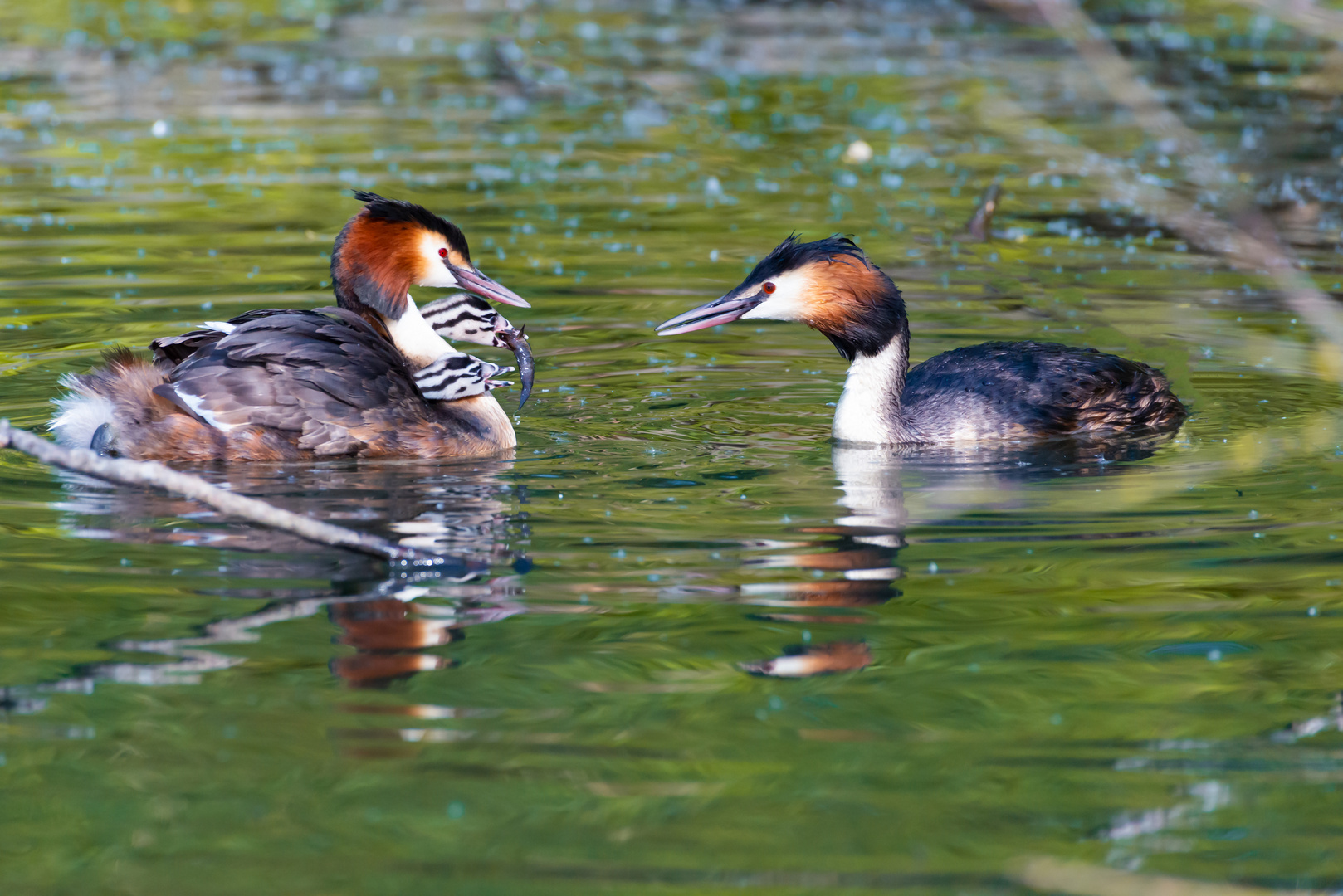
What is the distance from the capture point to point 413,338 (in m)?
8.33

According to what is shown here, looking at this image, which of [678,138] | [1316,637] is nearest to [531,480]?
[1316,637]

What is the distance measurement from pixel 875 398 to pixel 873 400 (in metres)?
0.01

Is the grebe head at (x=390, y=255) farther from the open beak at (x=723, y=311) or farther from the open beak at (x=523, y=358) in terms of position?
the open beak at (x=723, y=311)

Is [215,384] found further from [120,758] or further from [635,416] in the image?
[120,758]

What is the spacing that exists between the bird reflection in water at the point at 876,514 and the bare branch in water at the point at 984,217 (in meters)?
4.34

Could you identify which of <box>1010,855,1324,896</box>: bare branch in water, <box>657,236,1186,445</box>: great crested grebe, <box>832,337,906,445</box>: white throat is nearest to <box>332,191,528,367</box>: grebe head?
<box>657,236,1186,445</box>: great crested grebe

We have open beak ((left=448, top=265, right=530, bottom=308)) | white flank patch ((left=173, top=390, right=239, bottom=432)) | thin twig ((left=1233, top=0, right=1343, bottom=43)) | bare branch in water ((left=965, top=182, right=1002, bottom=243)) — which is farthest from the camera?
bare branch in water ((left=965, top=182, right=1002, bottom=243))

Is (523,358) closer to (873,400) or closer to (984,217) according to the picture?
(873,400)

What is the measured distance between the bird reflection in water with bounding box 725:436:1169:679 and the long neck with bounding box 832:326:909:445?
7 cm

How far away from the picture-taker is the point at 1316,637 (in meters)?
5.51

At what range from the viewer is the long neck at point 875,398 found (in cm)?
793

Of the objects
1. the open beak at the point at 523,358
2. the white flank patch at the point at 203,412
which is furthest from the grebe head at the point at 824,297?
the white flank patch at the point at 203,412

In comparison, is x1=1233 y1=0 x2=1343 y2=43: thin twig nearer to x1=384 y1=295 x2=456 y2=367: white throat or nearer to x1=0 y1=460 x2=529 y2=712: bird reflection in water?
x1=0 y1=460 x2=529 y2=712: bird reflection in water

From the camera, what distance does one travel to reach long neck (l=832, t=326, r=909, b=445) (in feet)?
26.0
